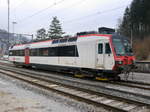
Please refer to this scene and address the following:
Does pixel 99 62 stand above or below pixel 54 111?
above

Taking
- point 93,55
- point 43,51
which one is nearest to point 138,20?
point 43,51

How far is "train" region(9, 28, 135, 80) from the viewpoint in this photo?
10.7 metres

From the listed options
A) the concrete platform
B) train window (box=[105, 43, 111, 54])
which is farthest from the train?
the concrete platform

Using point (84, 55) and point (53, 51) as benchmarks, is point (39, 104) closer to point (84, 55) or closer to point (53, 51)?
point (84, 55)

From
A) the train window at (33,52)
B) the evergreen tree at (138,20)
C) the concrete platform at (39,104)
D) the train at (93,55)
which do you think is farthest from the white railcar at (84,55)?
the evergreen tree at (138,20)

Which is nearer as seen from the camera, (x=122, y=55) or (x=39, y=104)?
(x=39, y=104)

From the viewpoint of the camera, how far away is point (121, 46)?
36.6ft

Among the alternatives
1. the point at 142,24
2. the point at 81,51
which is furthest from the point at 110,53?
the point at 142,24

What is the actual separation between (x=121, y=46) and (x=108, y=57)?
120cm

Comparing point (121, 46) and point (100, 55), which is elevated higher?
point (121, 46)

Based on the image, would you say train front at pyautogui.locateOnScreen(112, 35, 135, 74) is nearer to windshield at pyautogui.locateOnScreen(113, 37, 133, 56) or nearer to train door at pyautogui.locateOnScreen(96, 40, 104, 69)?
windshield at pyautogui.locateOnScreen(113, 37, 133, 56)

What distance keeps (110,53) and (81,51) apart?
2.52m

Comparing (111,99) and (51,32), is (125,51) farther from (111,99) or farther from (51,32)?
(51,32)

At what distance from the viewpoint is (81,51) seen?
12.5 m
